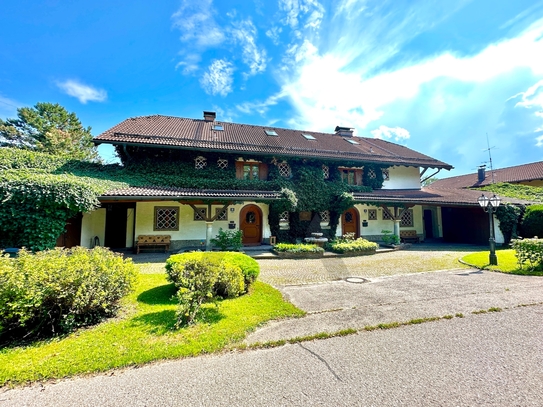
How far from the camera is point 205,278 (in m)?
4.53

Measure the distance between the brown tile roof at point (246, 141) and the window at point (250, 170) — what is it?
39.2 inches

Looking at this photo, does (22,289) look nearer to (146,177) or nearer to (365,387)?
(365,387)

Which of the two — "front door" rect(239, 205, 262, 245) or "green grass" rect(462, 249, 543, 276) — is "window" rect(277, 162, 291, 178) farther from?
"green grass" rect(462, 249, 543, 276)

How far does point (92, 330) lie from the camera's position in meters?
3.68

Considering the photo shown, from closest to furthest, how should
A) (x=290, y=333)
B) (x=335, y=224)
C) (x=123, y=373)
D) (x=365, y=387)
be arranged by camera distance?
(x=365, y=387) < (x=123, y=373) < (x=290, y=333) < (x=335, y=224)

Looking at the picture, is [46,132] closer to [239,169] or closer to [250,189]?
[239,169]

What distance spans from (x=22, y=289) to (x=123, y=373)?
2025 millimetres

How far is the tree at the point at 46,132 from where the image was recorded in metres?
21.3

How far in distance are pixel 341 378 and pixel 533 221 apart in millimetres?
16606

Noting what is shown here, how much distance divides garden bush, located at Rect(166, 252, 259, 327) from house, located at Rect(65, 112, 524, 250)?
5324 mm

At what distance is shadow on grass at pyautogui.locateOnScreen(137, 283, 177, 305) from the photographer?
16.1ft

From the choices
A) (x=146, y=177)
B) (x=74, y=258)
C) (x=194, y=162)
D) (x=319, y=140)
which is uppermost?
(x=319, y=140)

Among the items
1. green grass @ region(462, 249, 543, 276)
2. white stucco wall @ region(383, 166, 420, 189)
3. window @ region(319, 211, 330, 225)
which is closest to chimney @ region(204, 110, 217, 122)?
window @ region(319, 211, 330, 225)

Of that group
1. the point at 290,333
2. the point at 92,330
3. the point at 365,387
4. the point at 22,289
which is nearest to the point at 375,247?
the point at 290,333
